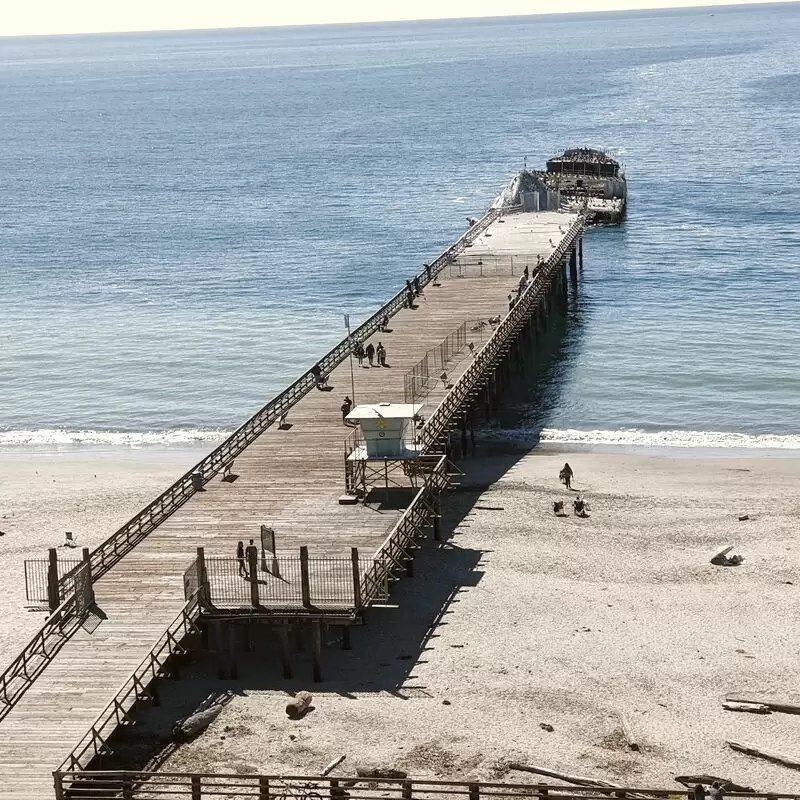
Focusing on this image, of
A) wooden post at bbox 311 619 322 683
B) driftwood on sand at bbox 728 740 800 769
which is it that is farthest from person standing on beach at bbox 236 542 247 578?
driftwood on sand at bbox 728 740 800 769

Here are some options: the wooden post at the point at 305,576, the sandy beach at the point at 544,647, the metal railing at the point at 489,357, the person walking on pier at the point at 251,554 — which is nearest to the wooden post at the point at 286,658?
the sandy beach at the point at 544,647

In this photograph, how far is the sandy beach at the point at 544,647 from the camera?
3022 centimetres

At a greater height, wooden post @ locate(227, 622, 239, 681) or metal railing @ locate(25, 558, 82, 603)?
wooden post @ locate(227, 622, 239, 681)

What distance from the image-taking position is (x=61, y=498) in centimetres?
5156

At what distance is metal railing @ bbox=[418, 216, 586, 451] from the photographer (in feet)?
150

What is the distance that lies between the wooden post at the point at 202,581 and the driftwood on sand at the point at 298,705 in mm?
3144

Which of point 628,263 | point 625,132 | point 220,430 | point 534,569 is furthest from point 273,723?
point 625,132

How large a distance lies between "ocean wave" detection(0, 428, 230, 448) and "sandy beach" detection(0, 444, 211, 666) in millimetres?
853

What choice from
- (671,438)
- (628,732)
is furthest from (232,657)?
(671,438)

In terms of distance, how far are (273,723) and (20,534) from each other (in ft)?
59.6

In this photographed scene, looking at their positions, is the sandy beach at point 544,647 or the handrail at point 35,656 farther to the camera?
the handrail at point 35,656

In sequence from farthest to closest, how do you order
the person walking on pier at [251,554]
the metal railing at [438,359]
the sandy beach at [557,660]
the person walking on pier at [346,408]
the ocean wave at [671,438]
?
the ocean wave at [671,438], the metal railing at [438,359], the person walking on pier at [346,408], the person walking on pier at [251,554], the sandy beach at [557,660]

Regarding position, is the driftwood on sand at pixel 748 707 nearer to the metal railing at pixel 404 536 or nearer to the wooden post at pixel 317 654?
the metal railing at pixel 404 536

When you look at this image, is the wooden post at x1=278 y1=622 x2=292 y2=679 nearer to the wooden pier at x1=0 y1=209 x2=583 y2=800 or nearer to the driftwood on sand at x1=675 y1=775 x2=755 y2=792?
the wooden pier at x1=0 y1=209 x2=583 y2=800
